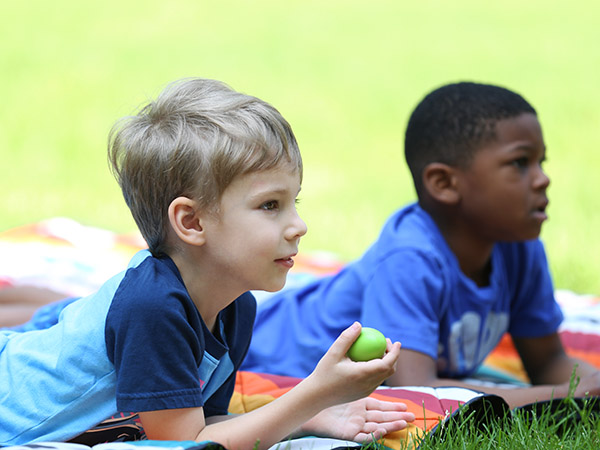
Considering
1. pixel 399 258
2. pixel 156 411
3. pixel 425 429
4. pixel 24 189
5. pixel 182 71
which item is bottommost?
pixel 425 429

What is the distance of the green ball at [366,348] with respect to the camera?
7.45 feet

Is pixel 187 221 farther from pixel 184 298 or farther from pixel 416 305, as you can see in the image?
pixel 416 305

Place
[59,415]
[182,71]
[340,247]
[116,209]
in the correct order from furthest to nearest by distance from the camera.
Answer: [182,71] → [116,209] → [340,247] → [59,415]

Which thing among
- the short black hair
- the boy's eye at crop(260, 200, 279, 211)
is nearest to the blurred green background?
the short black hair

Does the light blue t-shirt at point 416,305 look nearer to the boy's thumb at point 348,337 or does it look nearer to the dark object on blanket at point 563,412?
the dark object on blanket at point 563,412

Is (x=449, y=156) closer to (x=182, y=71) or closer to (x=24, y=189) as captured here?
(x=24, y=189)

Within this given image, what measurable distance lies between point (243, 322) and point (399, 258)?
832 mm

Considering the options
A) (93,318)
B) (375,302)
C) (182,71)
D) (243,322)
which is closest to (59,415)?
(93,318)

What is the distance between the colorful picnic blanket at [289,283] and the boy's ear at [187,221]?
2.00 ft

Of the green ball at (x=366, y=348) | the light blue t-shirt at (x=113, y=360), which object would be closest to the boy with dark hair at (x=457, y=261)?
the green ball at (x=366, y=348)

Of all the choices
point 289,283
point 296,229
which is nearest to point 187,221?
point 296,229

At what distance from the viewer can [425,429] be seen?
2484 mm

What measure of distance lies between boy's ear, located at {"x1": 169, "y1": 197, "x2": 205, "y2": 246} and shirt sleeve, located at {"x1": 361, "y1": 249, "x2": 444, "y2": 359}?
3.55 ft

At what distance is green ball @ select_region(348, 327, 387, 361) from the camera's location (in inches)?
89.4
